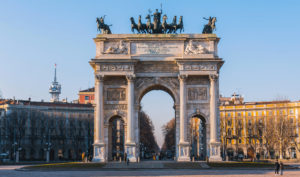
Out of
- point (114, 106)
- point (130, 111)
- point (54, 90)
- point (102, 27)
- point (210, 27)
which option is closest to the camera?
point (130, 111)

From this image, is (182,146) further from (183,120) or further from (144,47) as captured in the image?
(144,47)

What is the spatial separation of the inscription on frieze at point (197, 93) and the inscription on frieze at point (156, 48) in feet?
14.1

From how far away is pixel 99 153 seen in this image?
48250 millimetres

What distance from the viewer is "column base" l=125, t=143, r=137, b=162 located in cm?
4769

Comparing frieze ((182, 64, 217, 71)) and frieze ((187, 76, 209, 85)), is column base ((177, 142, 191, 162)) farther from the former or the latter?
frieze ((182, 64, 217, 71))

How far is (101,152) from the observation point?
48281mm

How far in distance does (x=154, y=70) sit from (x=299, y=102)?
5025 centimetres

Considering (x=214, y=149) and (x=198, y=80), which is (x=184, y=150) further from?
(x=198, y=80)

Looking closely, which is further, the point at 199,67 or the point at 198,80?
the point at 198,80

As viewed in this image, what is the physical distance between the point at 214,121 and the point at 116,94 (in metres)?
10.8

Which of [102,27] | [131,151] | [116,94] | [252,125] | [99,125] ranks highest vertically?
[102,27]

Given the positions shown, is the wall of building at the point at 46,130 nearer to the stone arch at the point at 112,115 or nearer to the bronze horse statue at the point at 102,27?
the stone arch at the point at 112,115

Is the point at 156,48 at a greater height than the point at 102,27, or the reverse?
the point at 102,27

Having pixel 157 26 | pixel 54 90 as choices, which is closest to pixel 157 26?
pixel 157 26
